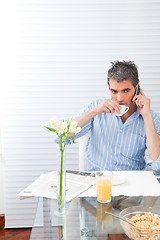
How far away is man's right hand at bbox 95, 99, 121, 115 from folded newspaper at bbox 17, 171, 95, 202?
0.48 meters

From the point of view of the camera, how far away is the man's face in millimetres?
1890

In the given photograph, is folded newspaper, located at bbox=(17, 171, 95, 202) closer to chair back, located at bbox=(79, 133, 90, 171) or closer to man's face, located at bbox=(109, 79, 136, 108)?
chair back, located at bbox=(79, 133, 90, 171)

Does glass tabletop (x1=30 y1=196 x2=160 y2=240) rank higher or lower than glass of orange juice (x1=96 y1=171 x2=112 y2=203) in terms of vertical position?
lower

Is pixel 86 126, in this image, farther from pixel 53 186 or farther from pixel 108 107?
pixel 53 186

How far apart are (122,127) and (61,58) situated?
2.68ft

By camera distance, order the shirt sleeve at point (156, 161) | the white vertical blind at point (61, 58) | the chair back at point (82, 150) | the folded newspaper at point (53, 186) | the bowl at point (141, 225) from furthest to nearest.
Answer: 1. the white vertical blind at point (61, 58)
2. the chair back at point (82, 150)
3. the shirt sleeve at point (156, 161)
4. the folded newspaper at point (53, 186)
5. the bowl at point (141, 225)

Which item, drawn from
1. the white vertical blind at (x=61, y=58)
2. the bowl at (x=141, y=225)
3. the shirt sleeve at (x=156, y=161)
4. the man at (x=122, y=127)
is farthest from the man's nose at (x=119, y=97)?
the bowl at (x=141, y=225)

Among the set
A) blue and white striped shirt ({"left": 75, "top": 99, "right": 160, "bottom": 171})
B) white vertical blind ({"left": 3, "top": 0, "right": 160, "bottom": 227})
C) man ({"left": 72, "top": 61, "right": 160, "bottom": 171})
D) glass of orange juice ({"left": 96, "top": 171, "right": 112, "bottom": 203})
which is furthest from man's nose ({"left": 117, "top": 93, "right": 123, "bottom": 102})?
glass of orange juice ({"left": 96, "top": 171, "right": 112, "bottom": 203})

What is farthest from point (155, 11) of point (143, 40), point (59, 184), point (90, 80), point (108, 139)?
point (59, 184)

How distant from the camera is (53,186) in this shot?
1420 mm

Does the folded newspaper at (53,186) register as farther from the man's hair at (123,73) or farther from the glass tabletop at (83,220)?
the man's hair at (123,73)

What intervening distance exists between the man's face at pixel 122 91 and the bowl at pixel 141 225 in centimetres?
87

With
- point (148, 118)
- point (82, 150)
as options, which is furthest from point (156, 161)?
point (82, 150)

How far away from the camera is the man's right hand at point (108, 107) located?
6.17 feet
